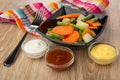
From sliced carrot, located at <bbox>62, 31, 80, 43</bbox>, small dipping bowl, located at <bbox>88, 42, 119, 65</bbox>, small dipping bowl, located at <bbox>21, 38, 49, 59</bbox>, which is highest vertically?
sliced carrot, located at <bbox>62, 31, 80, 43</bbox>

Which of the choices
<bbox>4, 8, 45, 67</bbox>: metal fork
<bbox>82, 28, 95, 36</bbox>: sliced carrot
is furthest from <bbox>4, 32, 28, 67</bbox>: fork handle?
<bbox>82, 28, 95, 36</bbox>: sliced carrot

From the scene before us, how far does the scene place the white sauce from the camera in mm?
909

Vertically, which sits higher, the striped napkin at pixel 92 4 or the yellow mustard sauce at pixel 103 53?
the striped napkin at pixel 92 4

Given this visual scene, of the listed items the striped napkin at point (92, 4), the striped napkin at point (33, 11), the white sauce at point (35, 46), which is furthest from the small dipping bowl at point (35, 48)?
the striped napkin at point (92, 4)

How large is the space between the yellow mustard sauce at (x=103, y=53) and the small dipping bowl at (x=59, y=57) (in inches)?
3.7

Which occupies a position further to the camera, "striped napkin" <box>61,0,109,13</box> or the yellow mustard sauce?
"striped napkin" <box>61,0,109,13</box>

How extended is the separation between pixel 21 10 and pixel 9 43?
233 millimetres

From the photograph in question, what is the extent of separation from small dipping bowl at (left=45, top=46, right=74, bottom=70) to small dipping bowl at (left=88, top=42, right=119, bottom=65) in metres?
0.09

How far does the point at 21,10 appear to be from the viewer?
1.17 m

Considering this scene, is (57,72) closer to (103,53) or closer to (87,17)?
(103,53)

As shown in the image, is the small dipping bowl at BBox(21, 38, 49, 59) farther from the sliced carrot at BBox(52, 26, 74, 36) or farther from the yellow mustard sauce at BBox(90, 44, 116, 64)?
the yellow mustard sauce at BBox(90, 44, 116, 64)

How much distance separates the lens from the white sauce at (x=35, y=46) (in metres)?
0.91

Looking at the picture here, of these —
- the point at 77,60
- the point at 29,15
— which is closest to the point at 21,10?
the point at 29,15

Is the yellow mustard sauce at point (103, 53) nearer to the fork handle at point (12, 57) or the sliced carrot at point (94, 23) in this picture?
the sliced carrot at point (94, 23)
